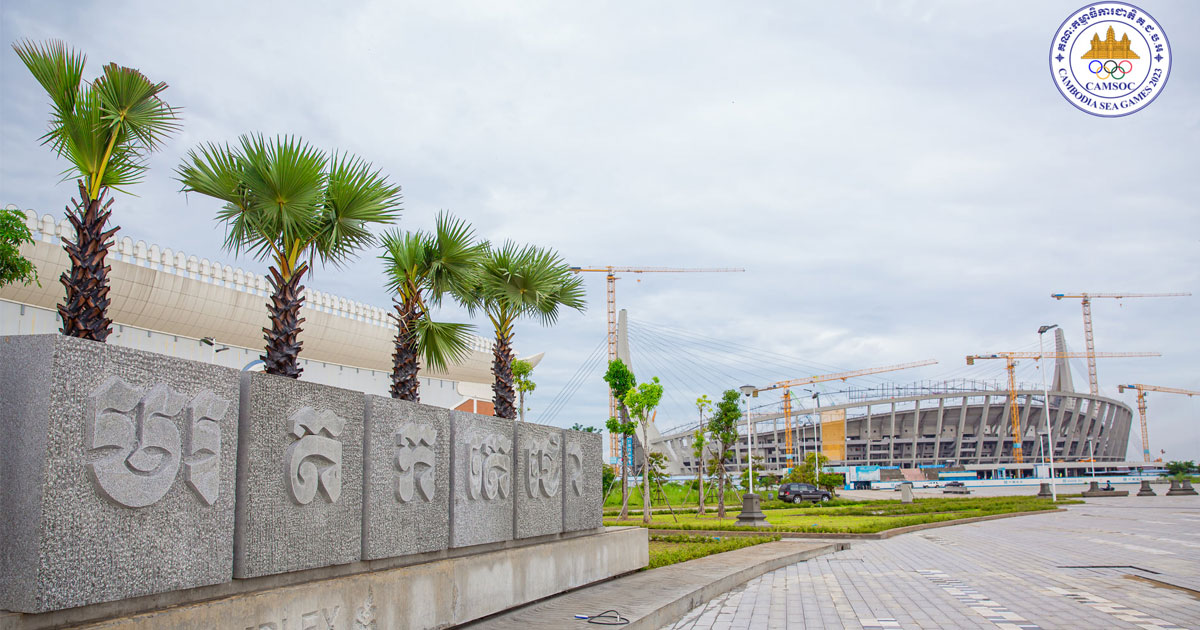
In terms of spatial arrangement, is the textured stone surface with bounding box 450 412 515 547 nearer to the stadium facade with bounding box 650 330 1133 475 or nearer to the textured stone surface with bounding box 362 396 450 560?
the textured stone surface with bounding box 362 396 450 560

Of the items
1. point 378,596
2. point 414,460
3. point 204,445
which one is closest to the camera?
point 204,445

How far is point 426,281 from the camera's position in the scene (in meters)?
9.88

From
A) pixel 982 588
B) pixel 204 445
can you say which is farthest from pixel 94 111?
pixel 982 588

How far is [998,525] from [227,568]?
26.4 metres

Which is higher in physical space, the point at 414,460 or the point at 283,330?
the point at 283,330

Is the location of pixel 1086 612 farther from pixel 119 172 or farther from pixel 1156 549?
pixel 119 172

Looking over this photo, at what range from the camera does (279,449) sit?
557cm

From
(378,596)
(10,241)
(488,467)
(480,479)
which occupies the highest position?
(10,241)

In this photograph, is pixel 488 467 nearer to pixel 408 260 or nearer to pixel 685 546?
pixel 408 260

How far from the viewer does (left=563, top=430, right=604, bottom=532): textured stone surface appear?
10422 mm

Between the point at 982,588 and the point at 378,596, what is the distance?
8904 mm

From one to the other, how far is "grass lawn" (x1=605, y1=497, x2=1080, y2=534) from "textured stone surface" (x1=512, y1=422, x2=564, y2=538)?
514 inches

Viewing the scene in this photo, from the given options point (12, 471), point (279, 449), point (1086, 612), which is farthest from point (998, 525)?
point (12, 471)

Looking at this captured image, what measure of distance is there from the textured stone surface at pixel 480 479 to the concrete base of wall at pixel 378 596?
0.20m
